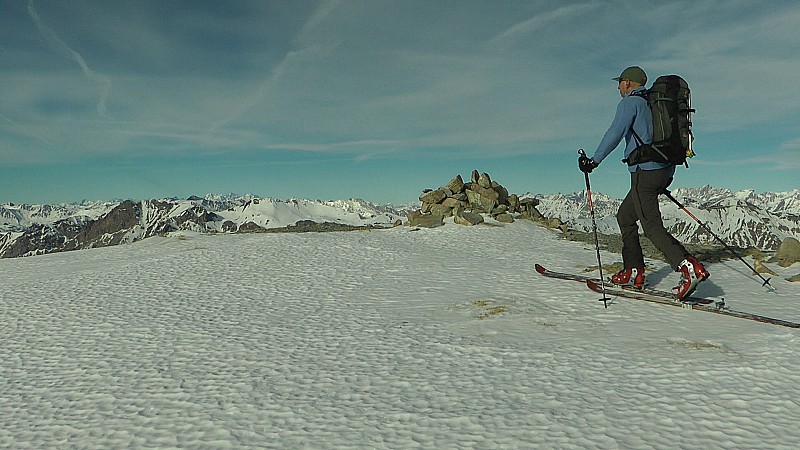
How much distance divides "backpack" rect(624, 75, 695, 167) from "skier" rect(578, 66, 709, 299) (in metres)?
0.12

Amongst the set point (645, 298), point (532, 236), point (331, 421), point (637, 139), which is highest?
point (637, 139)

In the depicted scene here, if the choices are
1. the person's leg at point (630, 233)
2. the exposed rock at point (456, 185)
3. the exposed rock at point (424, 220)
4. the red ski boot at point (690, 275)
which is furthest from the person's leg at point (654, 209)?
the exposed rock at point (456, 185)

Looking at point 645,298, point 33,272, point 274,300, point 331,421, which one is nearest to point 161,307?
point 274,300

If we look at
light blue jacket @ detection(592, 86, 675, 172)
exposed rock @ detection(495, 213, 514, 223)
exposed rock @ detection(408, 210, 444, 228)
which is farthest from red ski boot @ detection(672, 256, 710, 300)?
exposed rock @ detection(495, 213, 514, 223)

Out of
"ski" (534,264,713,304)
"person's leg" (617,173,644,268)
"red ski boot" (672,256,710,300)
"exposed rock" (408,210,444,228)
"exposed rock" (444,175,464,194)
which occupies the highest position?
"exposed rock" (444,175,464,194)

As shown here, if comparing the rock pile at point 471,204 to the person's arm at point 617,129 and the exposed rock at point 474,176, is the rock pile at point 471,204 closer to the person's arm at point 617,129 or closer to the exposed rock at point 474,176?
the exposed rock at point 474,176

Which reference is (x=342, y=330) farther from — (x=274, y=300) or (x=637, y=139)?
(x=637, y=139)

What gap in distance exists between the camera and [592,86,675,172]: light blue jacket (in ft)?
32.0

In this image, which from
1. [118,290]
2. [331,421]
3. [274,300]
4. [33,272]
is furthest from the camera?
[33,272]

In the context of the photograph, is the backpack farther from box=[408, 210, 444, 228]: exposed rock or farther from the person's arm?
box=[408, 210, 444, 228]: exposed rock

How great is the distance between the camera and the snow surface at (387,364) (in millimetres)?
5234

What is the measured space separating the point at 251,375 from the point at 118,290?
269 inches

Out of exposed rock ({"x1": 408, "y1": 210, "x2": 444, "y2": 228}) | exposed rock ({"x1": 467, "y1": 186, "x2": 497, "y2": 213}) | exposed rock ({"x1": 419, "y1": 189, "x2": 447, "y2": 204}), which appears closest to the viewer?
exposed rock ({"x1": 408, "y1": 210, "x2": 444, "y2": 228})

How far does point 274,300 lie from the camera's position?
→ 1109 centimetres
